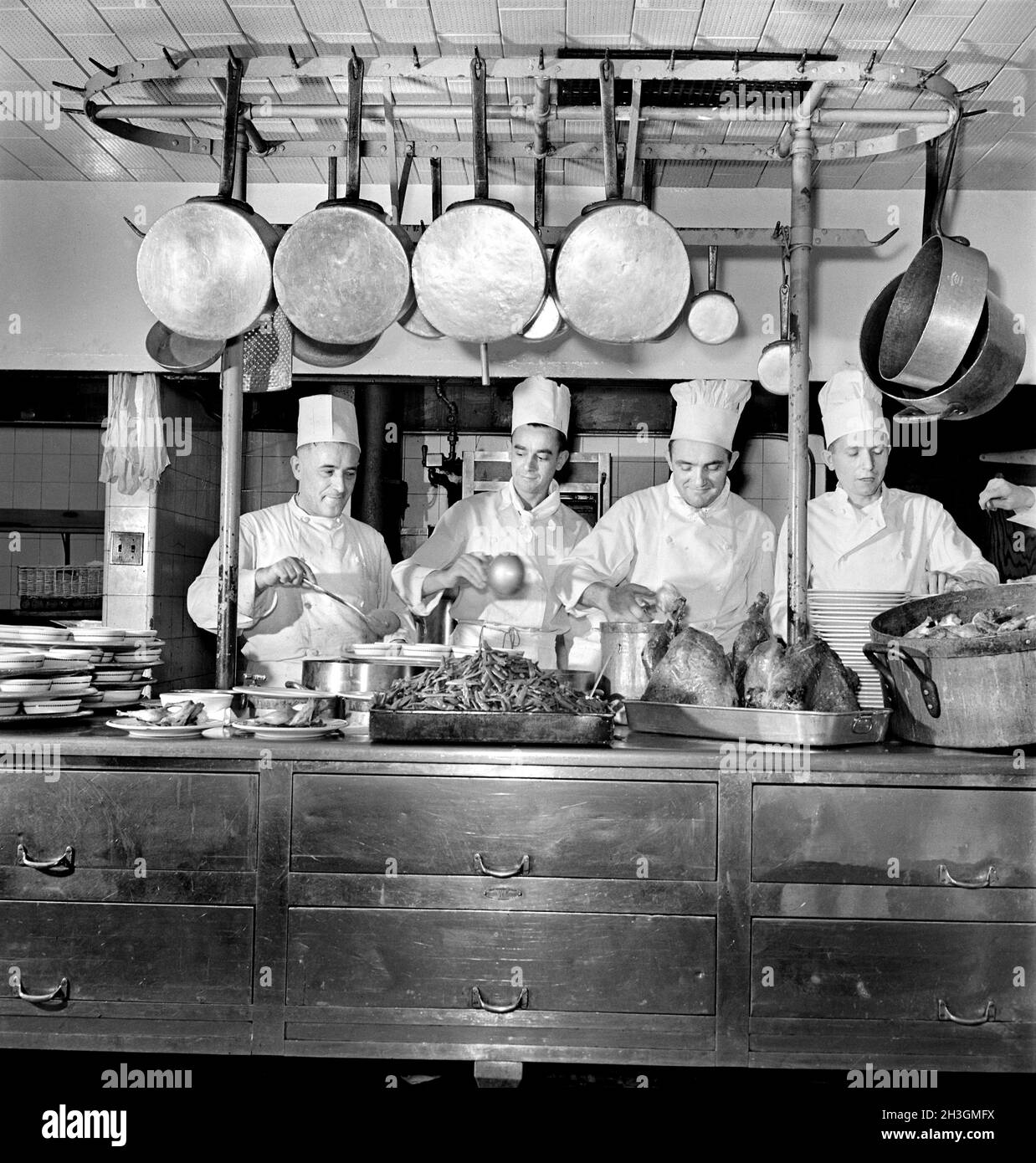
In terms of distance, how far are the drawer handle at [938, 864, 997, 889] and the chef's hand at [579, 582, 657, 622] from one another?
1.00 m

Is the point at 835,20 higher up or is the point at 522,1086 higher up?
the point at 835,20

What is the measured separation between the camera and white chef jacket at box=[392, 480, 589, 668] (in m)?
4.24

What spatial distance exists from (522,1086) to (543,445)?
2487 mm

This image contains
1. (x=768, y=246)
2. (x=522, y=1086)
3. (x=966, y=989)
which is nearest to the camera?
(x=966, y=989)

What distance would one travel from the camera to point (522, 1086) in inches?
91.6

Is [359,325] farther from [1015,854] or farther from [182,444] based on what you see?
[182,444]

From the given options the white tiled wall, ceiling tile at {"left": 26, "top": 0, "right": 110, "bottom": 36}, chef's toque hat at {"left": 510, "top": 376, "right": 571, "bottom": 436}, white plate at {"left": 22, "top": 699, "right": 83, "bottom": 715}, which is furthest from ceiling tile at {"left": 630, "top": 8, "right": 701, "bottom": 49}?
the white tiled wall

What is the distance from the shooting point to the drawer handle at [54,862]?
2.22 meters

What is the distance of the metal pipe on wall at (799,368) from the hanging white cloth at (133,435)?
3.25 metres

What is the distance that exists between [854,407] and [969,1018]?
2353mm

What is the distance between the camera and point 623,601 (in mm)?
3051

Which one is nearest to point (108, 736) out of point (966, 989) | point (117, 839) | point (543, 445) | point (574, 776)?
point (117, 839)

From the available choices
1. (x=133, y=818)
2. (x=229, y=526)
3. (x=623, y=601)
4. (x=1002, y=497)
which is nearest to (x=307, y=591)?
(x=229, y=526)

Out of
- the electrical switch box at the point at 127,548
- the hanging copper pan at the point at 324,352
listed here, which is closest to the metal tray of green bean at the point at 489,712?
the hanging copper pan at the point at 324,352
